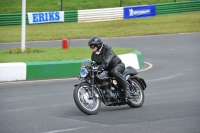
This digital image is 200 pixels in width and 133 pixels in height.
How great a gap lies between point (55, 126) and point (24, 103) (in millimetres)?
2781

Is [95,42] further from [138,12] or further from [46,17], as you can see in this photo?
[138,12]

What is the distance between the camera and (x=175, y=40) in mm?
26531

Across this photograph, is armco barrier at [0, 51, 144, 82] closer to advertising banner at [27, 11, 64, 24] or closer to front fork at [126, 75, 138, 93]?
front fork at [126, 75, 138, 93]

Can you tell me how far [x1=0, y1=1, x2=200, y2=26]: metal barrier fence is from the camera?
1406 inches

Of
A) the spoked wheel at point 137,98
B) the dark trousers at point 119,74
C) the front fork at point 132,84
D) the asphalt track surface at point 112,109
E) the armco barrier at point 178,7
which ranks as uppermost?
the armco barrier at point 178,7

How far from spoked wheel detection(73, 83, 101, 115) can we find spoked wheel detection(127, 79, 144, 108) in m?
0.83

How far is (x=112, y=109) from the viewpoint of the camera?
11.4 metres

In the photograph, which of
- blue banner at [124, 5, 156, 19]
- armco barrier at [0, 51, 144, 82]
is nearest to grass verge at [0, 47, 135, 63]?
armco barrier at [0, 51, 144, 82]

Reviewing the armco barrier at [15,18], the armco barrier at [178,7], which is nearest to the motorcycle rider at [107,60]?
the armco barrier at [15,18]

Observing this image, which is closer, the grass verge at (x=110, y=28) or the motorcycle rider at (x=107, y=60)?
the motorcycle rider at (x=107, y=60)

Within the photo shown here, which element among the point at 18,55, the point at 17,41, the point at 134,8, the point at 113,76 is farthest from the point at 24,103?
the point at 134,8

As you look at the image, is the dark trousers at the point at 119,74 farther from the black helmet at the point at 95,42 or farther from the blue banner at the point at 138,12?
the blue banner at the point at 138,12

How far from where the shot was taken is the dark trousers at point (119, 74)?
11.1 metres

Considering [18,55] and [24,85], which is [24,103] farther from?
[18,55]
